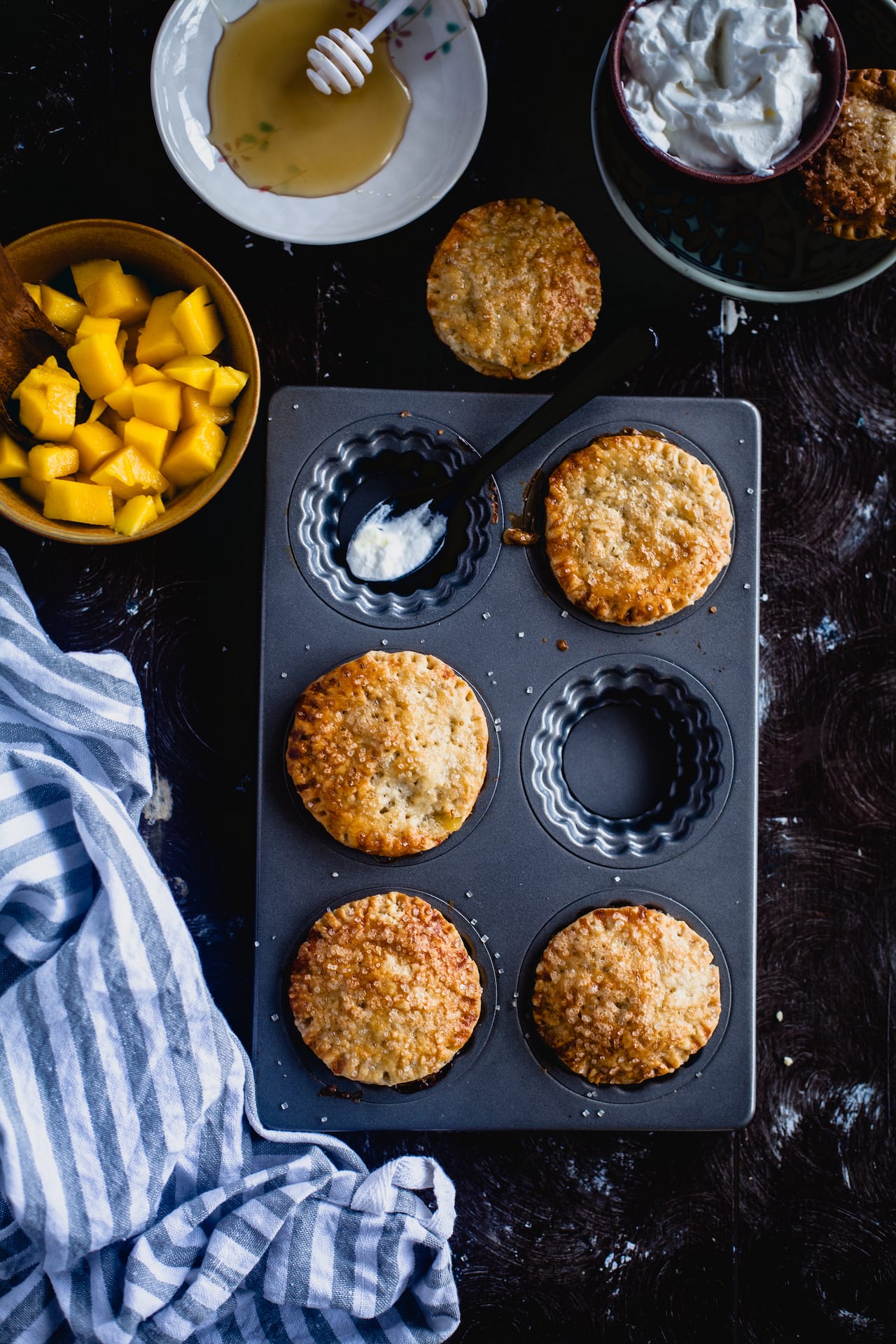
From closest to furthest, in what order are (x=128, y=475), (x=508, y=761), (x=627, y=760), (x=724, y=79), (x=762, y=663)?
(x=724, y=79)
(x=128, y=475)
(x=508, y=761)
(x=627, y=760)
(x=762, y=663)

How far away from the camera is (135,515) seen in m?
1.95

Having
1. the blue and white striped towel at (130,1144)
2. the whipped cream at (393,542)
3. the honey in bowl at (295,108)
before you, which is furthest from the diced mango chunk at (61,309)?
the whipped cream at (393,542)

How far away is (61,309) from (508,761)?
1283mm

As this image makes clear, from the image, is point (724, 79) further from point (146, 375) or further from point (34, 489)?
point (34, 489)

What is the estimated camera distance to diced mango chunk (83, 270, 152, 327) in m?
2.00

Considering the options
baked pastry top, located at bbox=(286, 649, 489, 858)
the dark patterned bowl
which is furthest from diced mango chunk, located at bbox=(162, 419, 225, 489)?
the dark patterned bowl

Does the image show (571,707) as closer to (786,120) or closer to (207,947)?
(207,947)

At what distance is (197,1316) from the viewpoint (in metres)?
1.94

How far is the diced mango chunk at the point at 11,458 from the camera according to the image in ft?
6.35

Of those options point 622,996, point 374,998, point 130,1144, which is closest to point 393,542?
point 374,998

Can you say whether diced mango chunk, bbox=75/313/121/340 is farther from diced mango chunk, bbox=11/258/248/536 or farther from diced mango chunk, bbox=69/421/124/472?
diced mango chunk, bbox=69/421/124/472

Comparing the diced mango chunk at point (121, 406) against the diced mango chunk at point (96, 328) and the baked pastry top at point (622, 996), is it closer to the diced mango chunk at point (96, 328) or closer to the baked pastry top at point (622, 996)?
the diced mango chunk at point (96, 328)

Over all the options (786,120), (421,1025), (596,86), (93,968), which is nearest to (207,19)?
(596,86)

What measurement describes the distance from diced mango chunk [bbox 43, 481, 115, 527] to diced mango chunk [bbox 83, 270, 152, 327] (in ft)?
1.20
